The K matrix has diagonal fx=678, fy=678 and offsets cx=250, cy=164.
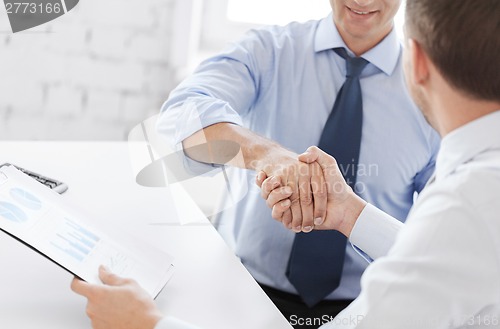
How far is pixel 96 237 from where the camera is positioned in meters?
1.05

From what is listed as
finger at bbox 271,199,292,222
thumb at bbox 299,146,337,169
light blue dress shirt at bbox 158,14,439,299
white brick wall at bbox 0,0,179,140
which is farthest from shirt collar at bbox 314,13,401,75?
white brick wall at bbox 0,0,179,140

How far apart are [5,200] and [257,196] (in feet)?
2.03

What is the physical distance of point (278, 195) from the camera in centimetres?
126

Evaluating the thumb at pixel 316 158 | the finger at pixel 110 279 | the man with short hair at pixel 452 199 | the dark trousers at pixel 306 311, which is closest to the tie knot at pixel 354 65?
the thumb at pixel 316 158

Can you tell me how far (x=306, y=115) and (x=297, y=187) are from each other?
27cm

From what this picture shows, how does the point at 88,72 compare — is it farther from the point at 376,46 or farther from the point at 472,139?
the point at 472,139

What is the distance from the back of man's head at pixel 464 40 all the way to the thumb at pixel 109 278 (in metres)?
0.52

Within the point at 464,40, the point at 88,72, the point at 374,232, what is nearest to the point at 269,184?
the point at 374,232

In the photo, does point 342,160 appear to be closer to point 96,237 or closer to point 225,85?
point 225,85

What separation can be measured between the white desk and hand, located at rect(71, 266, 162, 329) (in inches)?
1.9

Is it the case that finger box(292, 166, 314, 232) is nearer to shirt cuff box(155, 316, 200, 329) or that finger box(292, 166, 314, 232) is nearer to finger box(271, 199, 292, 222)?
finger box(271, 199, 292, 222)

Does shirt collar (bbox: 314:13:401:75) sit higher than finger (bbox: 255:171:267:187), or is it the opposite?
shirt collar (bbox: 314:13:401:75)

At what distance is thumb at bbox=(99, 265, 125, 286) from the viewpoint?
0.95 m

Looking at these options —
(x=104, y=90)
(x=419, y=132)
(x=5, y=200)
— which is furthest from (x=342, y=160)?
(x=104, y=90)
